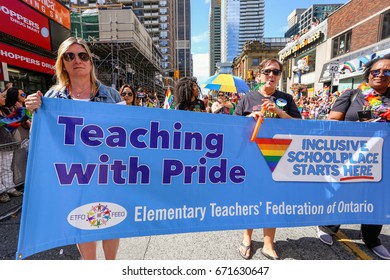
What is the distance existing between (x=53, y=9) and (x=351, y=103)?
1599 cm

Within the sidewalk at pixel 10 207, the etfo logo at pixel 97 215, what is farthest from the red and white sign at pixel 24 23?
the etfo logo at pixel 97 215

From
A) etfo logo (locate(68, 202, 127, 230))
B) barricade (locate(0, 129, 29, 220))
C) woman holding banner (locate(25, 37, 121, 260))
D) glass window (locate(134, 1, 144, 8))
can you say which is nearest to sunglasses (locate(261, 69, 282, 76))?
woman holding banner (locate(25, 37, 121, 260))

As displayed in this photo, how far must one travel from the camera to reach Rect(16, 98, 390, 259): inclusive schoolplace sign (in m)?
1.72

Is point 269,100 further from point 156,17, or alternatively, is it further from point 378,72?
point 156,17

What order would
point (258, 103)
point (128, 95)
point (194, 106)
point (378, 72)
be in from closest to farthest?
point (378, 72) < point (258, 103) < point (194, 106) < point (128, 95)

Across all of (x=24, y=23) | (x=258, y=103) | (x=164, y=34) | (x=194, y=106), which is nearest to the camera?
(x=258, y=103)

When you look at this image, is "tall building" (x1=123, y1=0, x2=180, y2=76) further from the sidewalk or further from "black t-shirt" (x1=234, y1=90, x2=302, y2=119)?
"black t-shirt" (x1=234, y1=90, x2=302, y2=119)

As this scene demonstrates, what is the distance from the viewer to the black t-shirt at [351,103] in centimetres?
243

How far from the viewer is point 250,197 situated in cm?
212

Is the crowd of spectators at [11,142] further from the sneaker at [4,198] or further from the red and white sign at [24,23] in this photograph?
the red and white sign at [24,23]

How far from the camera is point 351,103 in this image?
254 centimetres

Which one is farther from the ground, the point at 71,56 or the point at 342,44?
the point at 342,44

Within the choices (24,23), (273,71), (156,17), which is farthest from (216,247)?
(156,17)

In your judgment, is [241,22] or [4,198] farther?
[241,22]
